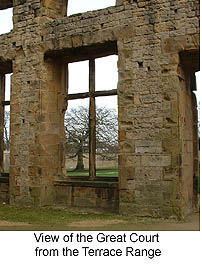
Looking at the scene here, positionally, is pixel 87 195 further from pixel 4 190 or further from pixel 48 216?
pixel 4 190

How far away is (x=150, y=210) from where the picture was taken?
7.66m

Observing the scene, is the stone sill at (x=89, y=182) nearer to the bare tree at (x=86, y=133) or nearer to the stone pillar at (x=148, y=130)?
the stone pillar at (x=148, y=130)

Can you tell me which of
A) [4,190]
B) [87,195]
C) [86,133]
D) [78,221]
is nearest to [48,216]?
[78,221]

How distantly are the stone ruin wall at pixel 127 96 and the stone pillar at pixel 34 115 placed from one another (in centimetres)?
2

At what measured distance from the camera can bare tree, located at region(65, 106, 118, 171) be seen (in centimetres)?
1585

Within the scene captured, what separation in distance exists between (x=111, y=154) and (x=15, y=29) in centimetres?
994

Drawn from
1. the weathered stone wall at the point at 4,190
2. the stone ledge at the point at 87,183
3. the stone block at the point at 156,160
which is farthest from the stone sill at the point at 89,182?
the weathered stone wall at the point at 4,190

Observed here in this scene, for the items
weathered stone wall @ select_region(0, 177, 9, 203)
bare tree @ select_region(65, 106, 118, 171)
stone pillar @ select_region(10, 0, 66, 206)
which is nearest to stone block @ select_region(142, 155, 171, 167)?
stone pillar @ select_region(10, 0, 66, 206)

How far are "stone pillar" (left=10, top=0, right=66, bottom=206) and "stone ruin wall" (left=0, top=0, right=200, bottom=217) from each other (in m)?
0.02

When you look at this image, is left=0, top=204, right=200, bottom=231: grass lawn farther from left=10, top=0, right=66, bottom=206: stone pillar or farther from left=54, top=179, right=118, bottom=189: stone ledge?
left=10, top=0, right=66, bottom=206: stone pillar

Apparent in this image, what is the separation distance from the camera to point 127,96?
26.5 feet

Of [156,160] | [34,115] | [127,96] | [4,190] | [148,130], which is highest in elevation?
[127,96]

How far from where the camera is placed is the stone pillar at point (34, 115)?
9.24 meters

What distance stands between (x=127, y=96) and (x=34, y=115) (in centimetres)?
259
